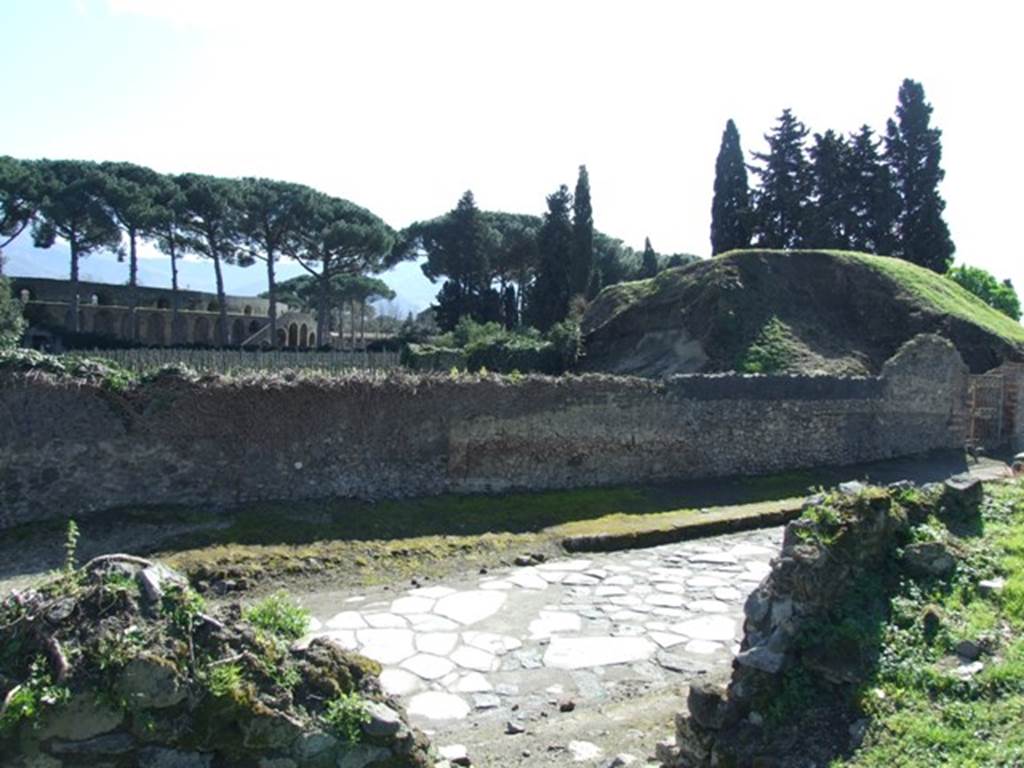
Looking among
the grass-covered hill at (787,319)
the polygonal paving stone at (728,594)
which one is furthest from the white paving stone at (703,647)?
the grass-covered hill at (787,319)

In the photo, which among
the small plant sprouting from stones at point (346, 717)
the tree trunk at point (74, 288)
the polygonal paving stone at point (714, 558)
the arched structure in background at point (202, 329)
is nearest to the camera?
the small plant sprouting from stones at point (346, 717)

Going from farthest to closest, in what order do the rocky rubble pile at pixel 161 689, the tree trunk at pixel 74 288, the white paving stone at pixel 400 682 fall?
the tree trunk at pixel 74 288
the white paving stone at pixel 400 682
the rocky rubble pile at pixel 161 689

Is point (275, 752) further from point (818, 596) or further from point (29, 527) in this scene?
point (29, 527)

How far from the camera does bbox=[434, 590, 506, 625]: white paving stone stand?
28.0ft

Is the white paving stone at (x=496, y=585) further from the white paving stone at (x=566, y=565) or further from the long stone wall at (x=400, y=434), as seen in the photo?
the long stone wall at (x=400, y=434)

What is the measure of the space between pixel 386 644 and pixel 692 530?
5.98 meters

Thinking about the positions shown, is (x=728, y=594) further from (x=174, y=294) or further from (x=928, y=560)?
(x=174, y=294)

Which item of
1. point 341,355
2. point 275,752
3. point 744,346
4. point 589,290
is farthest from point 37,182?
point 275,752

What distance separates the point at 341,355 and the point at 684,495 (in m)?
22.2

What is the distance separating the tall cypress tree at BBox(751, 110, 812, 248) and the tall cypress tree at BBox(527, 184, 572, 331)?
1061 cm

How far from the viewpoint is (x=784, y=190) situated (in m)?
45.6

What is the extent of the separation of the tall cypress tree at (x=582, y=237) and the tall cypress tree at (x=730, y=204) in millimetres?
6904

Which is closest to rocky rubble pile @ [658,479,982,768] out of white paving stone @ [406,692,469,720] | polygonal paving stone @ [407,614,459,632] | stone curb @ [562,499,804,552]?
white paving stone @ [406,692,469,720]

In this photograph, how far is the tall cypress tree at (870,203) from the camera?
4331 cm
